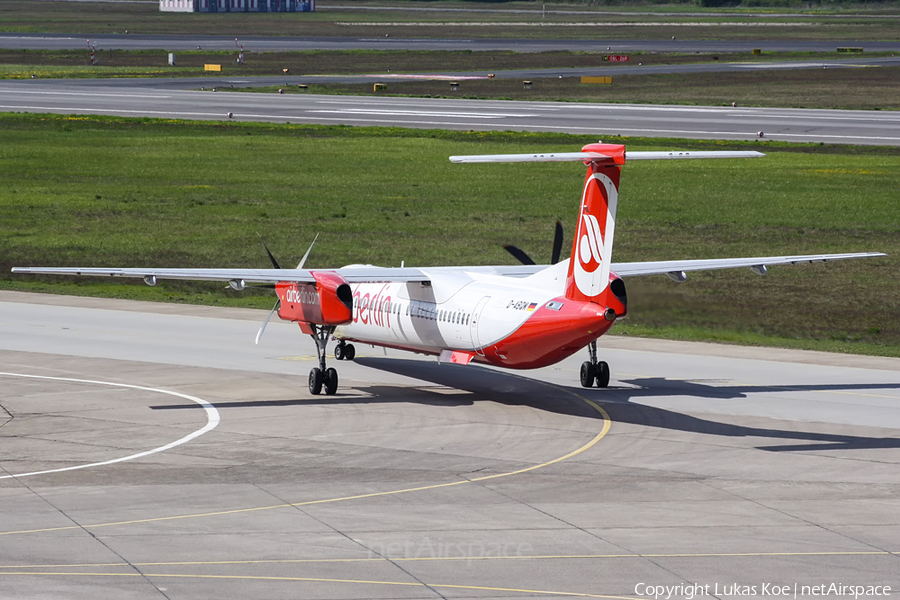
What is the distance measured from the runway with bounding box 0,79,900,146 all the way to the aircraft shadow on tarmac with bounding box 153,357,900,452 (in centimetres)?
5533

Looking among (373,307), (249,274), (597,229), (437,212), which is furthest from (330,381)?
(437,212)

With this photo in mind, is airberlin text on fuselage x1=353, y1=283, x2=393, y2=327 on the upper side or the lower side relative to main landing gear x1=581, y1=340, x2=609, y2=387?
upper

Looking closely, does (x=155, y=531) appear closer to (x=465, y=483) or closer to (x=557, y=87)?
(x=465, y=483)

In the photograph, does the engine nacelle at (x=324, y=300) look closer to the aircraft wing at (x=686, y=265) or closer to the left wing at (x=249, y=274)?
the left wing at (x=249, y=274)

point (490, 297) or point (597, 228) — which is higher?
point (597, 228)

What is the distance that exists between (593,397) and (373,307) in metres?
6.57

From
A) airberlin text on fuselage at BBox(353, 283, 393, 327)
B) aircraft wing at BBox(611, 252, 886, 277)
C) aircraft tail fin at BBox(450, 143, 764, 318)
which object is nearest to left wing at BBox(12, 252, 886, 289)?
aircraft wing at BBox(611, 252, 886, 277)

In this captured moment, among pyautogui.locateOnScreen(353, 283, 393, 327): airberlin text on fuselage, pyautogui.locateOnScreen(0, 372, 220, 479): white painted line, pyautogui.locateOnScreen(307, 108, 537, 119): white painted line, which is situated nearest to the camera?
pyautogui.locateOnScreen(0, 372, 220, 479): white painted line

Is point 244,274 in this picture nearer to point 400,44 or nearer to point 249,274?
point 249,274

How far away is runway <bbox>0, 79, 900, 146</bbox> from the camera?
9431 centimetres

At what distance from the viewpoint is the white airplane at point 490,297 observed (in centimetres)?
2784

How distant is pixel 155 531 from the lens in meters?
21.3

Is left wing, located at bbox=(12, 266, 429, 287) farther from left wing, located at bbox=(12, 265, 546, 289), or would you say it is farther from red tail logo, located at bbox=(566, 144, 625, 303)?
red tail logo, located at bbox=(566, 144, 625, 303)

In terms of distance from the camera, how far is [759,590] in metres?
18.4
